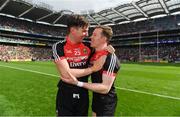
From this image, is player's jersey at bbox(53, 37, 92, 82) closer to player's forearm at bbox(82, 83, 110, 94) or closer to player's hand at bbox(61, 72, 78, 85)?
player's hand at bbox(61, 72, 78, 85)

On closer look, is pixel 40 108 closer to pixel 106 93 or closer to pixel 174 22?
pixel 106 93

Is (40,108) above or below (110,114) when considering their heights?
below

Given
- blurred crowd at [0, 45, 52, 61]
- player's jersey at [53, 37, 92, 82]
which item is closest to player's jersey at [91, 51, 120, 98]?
player's jersey at [53, 37, 92, 82]

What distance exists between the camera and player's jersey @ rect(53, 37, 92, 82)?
4475 mm

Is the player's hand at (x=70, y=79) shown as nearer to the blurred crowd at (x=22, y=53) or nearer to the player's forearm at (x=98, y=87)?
the player's forearm at (x=98, y=87)

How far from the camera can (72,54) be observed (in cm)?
450

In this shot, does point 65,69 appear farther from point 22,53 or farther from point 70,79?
point 22,53

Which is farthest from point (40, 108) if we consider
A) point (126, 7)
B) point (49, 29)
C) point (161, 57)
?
point (49, 29)

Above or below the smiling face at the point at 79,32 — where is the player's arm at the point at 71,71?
below

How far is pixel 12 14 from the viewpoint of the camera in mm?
95812

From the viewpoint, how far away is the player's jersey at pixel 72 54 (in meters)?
4.47

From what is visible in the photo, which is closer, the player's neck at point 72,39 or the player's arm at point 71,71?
the player's arm at point 71,71

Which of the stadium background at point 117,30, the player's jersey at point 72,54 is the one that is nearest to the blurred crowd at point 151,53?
the stadium background at point 117,30

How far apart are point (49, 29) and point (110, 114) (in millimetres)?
112634
